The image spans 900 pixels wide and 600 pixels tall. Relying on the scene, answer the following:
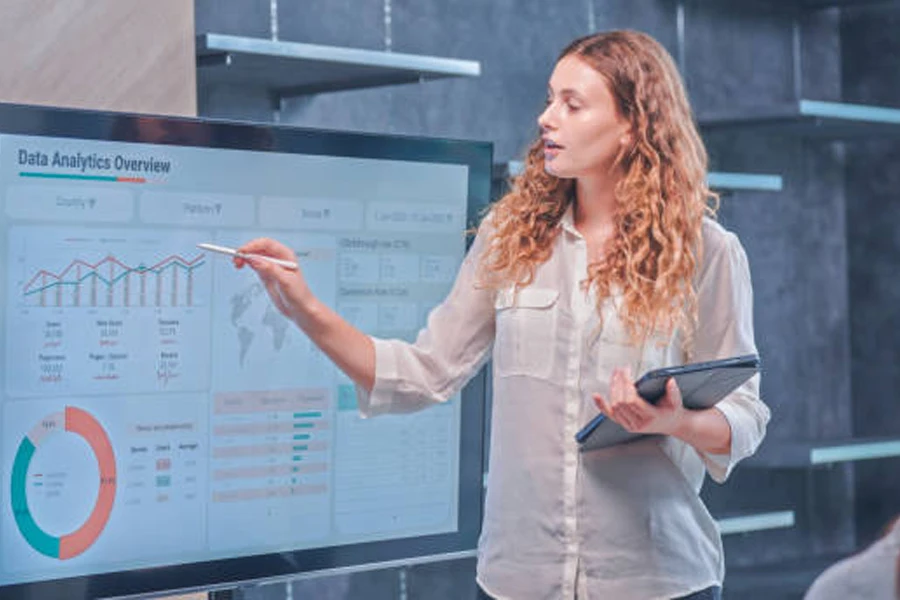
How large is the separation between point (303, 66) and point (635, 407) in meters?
1.04

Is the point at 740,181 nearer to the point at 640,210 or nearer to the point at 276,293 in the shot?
the point at 640,210

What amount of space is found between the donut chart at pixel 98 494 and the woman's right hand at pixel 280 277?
1.24ft

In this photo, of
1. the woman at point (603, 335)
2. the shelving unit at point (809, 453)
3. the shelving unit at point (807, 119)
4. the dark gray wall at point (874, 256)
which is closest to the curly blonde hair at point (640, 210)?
the woman at point (603, 335)

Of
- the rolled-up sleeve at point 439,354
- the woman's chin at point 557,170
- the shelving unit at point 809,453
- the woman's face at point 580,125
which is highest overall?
the woman's face at point 580,125

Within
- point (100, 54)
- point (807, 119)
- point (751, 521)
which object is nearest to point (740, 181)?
point (807, 119)

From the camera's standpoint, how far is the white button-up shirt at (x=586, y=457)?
2.04m

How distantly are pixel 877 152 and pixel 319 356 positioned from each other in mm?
2145

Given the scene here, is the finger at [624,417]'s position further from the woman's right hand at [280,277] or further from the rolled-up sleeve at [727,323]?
the woman's right hand at [280,277]

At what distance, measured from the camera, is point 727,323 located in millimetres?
2059

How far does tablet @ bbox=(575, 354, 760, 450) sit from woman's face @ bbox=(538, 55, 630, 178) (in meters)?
0.33

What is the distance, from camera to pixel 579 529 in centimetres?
204

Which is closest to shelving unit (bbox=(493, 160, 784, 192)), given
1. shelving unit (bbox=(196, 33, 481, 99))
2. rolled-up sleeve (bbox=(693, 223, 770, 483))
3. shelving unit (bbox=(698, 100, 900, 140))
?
shelving unit (bbox=(698, 100, 900, 140))

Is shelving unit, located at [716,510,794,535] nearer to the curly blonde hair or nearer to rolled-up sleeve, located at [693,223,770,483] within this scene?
rolled-up sleeve, located at [693,223,770,483]

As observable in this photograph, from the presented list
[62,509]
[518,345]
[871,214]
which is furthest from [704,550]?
[871,214]
